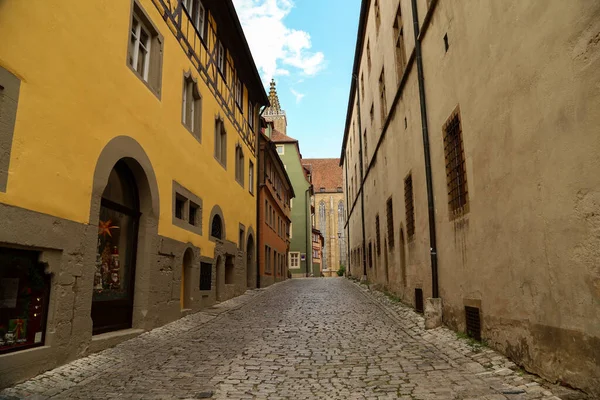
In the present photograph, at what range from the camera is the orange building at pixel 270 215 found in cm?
2150

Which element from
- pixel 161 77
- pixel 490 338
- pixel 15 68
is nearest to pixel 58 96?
pixel 15 68

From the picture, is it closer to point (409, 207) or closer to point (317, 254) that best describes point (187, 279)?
point (409, 207)

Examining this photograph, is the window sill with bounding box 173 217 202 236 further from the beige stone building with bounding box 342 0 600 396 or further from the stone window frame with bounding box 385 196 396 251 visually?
the stone window frame with bounding box 385 196 396 251

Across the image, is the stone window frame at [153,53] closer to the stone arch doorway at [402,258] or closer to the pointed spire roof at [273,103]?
the stone arch doorway at [402,258]

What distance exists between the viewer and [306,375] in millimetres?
5141

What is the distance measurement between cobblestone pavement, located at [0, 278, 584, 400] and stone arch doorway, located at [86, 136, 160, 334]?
622 millimetres

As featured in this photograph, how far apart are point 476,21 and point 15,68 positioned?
5.77m

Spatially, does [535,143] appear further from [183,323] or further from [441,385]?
[183,323]

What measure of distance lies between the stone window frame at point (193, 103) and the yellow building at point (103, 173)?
36 mm

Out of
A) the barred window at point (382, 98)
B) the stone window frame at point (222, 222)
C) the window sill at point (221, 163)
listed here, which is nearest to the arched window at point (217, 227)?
the stone window frame at point (222, 222)

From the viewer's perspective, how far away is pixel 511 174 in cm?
516

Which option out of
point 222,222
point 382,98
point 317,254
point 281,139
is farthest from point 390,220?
point 317,254

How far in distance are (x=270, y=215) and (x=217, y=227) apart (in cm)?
1129

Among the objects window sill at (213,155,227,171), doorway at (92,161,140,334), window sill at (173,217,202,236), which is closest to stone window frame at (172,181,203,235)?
window sill at (173,217,202,236)
